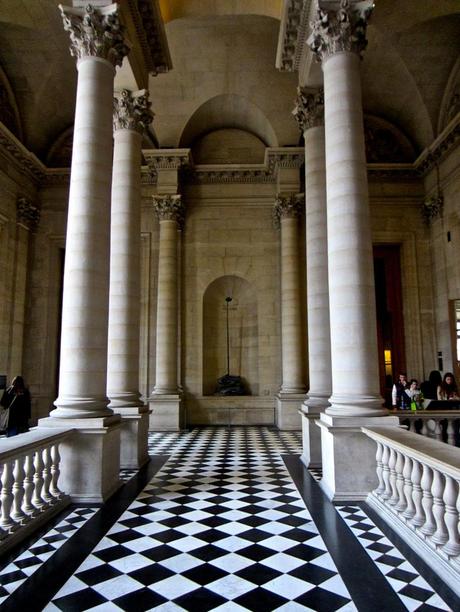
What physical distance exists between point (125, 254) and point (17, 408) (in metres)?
4.12

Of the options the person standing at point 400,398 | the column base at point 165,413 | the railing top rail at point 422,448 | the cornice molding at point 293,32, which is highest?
the cornice molding at point 293,32

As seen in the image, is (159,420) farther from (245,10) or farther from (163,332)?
(245,10)

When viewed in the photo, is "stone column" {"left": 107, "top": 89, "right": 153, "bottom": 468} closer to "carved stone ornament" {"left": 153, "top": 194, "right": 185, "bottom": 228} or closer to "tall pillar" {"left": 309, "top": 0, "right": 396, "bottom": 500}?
"tall pillar" {"left": 309, "top": 0, "right": 396, "bottom": 500}

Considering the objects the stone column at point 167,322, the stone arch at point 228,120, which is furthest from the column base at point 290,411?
the stone arch at point 228,120

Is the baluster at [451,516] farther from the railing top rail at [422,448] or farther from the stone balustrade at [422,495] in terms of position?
the railing top rail at [422,448]

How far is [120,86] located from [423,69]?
36.5 feet

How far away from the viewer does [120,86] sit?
34.5 feet

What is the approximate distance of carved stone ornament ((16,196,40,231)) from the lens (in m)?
17.3

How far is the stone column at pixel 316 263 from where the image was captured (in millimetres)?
10109

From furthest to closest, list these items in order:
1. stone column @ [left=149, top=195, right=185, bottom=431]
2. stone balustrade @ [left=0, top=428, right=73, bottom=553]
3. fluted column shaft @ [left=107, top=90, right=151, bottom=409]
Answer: stone column @ [left=149, top=195, right=185, bottom=431] → fluted column shaft @ [left=107, top=90, right=151, bottom=409] → stone balustrade @ [left=0, top=428, right=73, bottom=553]

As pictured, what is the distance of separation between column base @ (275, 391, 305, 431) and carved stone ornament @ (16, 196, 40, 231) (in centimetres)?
1198

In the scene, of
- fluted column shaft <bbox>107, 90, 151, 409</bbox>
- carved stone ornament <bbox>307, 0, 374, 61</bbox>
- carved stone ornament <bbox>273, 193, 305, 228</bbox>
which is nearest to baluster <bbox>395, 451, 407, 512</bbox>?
fluted column shaft <bbox>107, 90, 151, 409</bbox>

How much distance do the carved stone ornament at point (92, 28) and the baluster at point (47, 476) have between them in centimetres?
698

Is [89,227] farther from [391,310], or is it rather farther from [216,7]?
[391,310]
